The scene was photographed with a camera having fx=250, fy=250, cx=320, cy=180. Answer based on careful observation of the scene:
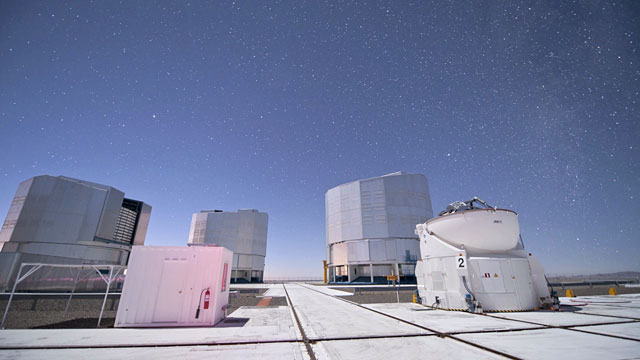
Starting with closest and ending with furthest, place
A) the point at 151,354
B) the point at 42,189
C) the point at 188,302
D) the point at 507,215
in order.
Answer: the point at 151,354, the point at 188,302, the point at 507,215, the point at 42,189

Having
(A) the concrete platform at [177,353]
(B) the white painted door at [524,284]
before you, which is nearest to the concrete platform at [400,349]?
(A) the concrete platform at [177,353]

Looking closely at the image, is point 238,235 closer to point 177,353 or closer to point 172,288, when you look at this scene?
point 172,288

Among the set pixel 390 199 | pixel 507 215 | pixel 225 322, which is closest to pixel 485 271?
pixel 507 215

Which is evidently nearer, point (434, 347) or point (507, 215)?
point (434, 347)

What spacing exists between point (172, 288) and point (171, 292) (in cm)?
14

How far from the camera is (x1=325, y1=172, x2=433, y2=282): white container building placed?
2052 inches

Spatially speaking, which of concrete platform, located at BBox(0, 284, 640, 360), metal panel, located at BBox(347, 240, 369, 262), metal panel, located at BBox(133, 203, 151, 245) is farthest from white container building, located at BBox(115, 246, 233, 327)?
metal panel, located at BBox(347, 240, 369, 262)

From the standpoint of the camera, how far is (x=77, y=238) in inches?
1271

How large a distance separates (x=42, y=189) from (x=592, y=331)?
48.7 metres

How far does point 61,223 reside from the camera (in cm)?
3141

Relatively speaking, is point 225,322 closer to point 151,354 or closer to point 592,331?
point 151,354

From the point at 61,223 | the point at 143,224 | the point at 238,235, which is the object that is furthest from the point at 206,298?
the point at 238,235

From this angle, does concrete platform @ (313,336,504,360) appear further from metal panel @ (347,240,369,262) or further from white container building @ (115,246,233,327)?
metal panel @ (347,240,369,262)

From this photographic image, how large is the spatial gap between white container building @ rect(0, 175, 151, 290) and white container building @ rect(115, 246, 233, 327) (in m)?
26.9
